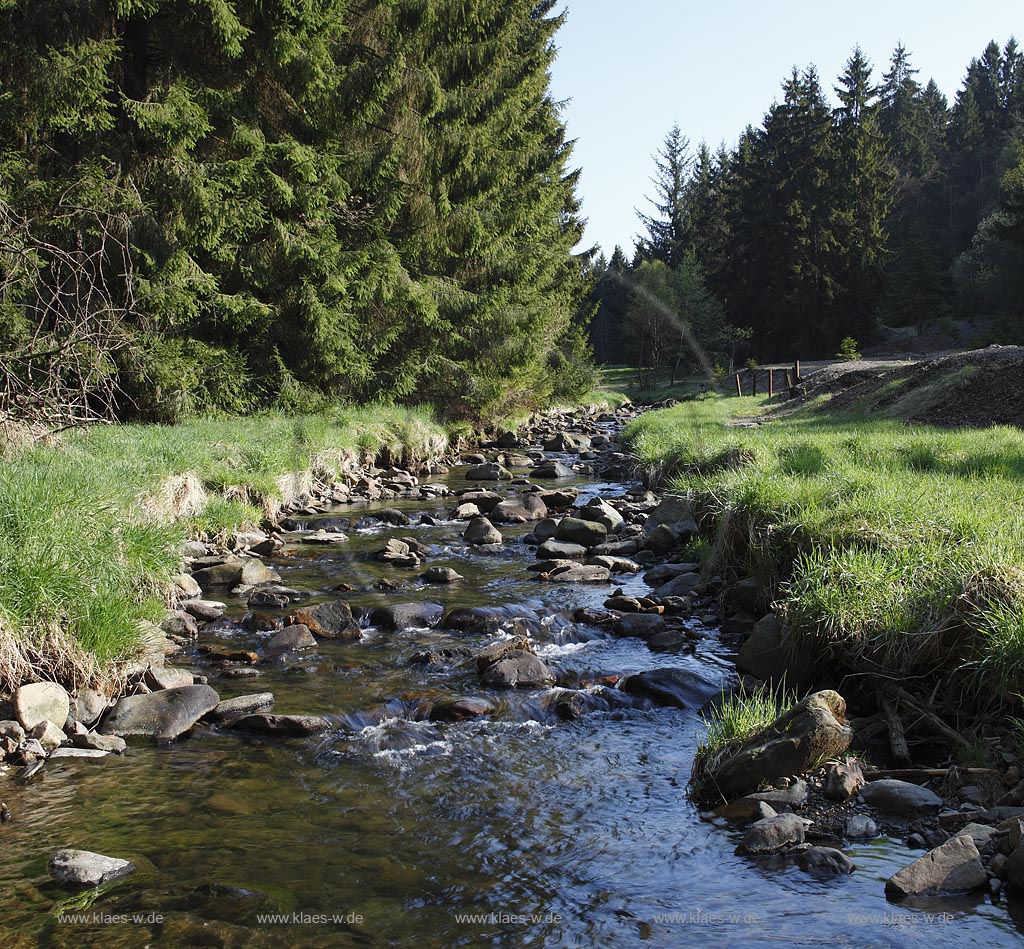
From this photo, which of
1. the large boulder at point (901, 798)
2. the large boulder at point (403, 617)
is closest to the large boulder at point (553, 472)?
the large boulder at point (403, 617)

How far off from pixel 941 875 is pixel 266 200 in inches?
674

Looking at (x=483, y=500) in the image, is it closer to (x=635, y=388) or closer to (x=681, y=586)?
(x=681, y=586)

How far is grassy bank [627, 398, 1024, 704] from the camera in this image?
17.9ft

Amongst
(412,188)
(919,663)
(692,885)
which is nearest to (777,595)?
(919,663)

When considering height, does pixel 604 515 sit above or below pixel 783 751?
above

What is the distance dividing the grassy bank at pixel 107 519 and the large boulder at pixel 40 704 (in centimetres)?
18

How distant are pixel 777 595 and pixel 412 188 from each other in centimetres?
1720

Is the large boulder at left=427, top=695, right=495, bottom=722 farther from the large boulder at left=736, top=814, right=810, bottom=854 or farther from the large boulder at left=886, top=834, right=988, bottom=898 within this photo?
the large boulder at left=886, top=834, right=988, bottom=898

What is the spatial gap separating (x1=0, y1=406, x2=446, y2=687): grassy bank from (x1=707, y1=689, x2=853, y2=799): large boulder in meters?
4.31

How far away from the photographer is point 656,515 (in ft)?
40.8

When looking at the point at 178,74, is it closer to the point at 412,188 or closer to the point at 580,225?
the point at 412,188

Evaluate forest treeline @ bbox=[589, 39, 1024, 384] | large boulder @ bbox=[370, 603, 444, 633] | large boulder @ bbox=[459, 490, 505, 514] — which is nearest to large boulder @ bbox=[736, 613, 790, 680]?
large boulder @ bbox=[370, 603, 444, 633]

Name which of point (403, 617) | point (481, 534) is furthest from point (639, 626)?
point (481, 534)

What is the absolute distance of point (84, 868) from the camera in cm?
395
